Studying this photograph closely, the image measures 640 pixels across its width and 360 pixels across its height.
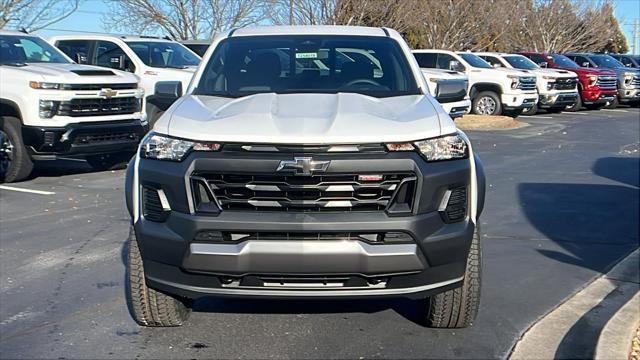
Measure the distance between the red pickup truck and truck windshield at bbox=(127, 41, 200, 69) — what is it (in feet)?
48.7

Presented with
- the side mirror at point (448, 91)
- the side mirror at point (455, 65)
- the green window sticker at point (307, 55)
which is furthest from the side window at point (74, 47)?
the side mirror at point (455, 65)

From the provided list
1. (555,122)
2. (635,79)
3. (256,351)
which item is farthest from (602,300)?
(635,79)

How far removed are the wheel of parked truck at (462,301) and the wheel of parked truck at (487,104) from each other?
686 inches

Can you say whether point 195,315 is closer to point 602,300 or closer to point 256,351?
point 256,351

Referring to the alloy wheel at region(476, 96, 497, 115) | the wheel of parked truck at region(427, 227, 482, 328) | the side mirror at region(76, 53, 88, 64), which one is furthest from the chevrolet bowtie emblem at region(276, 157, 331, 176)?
the alloy wheel at region(476, 96, 497, 115)

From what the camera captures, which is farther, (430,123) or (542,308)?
(542,308)

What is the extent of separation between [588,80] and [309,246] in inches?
921

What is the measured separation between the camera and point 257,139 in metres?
3.99

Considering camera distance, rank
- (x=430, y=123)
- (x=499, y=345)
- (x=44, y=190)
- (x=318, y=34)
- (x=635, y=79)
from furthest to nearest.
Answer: (x=635, y=79) → (x=44, y=190) → (x=318, y=34) → (x=499, y=345) → (x=430, y=123)

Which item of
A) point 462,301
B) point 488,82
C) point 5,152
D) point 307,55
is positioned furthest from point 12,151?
point 488,82

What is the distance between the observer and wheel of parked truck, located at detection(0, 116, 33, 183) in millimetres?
10188

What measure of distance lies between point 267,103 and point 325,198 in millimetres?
920

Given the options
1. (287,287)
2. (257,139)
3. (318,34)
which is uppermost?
(318,34)

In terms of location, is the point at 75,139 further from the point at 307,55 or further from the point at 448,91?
the point at 448,91
